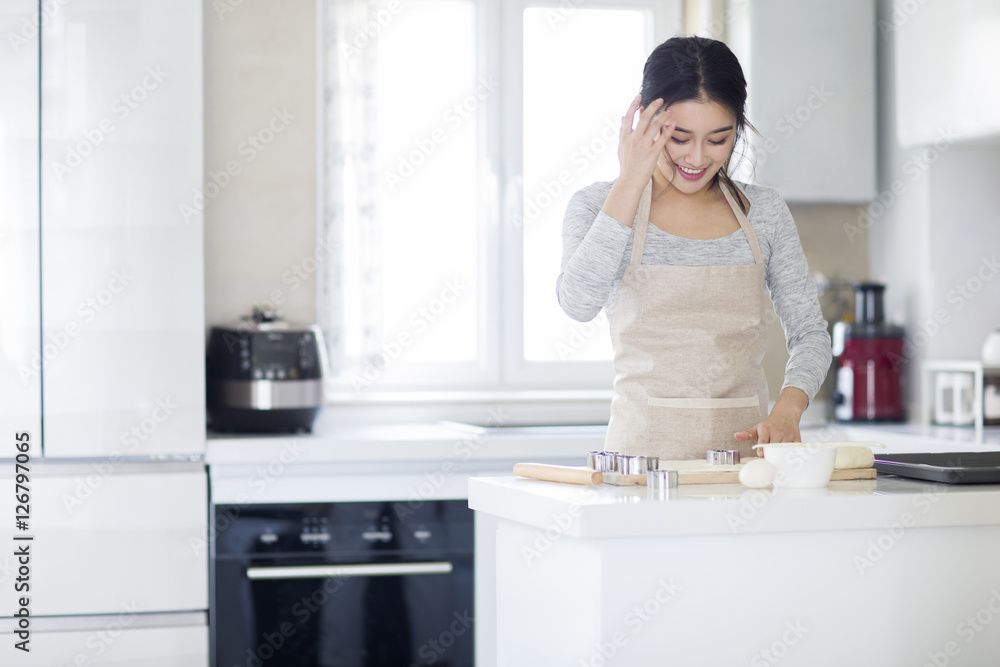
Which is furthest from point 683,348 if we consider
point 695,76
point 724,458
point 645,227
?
point 695,76

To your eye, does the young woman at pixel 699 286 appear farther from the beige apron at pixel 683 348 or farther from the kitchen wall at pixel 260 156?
the kitchen wall at pixel 260 156

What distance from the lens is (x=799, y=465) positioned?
3.93 feet

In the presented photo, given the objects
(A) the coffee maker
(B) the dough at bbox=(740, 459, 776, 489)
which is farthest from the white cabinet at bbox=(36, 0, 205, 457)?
(A) the coffee maker

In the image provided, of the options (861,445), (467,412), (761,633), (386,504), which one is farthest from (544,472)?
(467,412)

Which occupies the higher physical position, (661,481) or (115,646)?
(661,481)

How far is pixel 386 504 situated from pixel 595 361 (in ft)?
3.30

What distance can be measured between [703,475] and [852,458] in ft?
0.71

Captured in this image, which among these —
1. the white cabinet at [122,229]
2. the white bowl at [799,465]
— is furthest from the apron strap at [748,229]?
the white cabinet at [122,229]

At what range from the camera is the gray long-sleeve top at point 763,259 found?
4.90ft

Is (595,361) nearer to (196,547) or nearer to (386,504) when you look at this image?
(386,504)

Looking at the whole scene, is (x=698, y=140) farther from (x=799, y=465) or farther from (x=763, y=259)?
(x=799, y=465)

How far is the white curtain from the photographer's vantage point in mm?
2895

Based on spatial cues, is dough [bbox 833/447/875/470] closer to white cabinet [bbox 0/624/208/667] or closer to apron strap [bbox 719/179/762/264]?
apron strap [bbox 719/179/762/264]

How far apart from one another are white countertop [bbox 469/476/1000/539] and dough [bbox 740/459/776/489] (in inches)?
0.6
